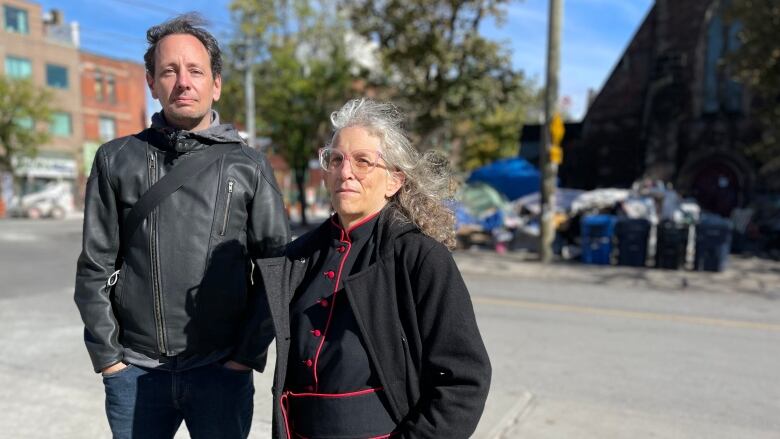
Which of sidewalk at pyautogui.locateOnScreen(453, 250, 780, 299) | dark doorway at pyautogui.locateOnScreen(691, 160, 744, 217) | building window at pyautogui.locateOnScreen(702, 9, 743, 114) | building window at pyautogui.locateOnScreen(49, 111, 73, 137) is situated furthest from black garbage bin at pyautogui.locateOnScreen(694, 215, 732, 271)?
building window at pyautogui.locateOnScreen(49, 111, 73, 137)

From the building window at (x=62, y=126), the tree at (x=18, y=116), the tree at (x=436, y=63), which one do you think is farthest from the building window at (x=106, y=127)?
the tree at (x=436, y=63)

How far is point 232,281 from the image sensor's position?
202 centimetres

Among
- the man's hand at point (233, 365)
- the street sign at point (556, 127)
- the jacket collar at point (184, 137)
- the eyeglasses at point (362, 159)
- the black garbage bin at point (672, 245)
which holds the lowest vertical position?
the black garbage bin at point (672, 245)

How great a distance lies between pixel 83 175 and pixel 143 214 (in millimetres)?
44947

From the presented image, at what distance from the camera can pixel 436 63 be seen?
52.5 feet

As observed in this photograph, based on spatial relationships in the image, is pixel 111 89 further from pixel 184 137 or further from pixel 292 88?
pixel 184 137

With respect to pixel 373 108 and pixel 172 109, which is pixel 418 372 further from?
pixel 172 109

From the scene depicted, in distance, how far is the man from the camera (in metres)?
1.95

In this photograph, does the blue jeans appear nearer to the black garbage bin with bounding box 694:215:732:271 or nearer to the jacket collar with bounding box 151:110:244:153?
the jacket collar with bounding box 151:110:244:153

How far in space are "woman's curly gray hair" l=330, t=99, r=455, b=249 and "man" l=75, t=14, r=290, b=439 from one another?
0.51 m

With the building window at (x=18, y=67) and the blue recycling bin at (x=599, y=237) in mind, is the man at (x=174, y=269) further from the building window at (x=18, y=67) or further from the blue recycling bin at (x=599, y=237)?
the building window at (x=18, y=67)

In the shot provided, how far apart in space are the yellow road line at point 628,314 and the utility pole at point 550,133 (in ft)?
14.5

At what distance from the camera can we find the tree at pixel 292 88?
75.4 ft

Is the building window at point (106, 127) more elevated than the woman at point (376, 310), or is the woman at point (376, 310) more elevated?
the building window at point (106, 127)
